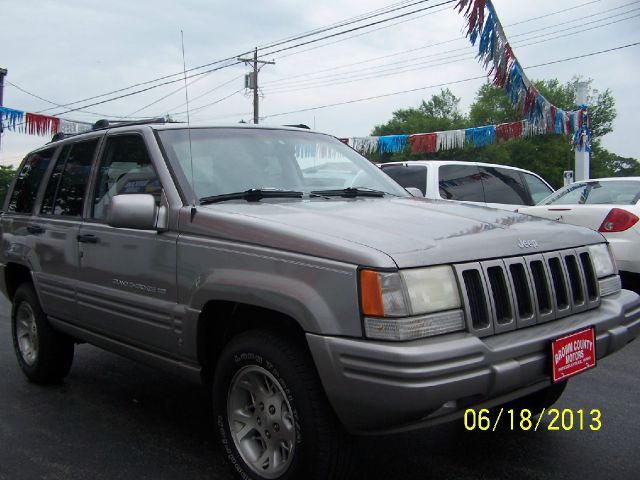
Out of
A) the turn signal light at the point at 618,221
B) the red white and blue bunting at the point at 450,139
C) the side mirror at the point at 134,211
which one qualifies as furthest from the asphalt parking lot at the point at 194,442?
the red white and blue bunting at the point at 450,139

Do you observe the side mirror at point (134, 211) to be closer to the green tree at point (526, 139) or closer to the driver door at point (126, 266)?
the driver door at point (126, 266)

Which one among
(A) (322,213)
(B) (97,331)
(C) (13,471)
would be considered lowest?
(C) (13,471)

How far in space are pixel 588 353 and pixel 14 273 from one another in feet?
13.8

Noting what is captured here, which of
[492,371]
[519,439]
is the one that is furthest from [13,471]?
[519,439]

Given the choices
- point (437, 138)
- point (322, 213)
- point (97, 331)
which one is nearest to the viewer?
point (322, 213)

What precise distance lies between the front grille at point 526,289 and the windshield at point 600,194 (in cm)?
424

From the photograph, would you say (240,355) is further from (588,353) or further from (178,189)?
(588,353)

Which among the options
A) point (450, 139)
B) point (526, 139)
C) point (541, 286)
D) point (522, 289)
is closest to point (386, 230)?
point (522, 289)

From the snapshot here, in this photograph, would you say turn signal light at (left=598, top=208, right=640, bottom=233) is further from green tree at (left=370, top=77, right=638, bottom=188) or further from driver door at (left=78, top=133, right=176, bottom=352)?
green tree at (left=370, top=77, right=638, bottom=188)

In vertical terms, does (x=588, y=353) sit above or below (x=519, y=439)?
above

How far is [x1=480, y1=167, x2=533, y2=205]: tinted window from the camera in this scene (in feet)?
26.9

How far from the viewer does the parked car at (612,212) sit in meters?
6.32

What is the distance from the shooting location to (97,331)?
12.3 feet

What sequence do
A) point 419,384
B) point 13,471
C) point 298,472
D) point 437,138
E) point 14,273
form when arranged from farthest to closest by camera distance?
point 437,138
point 14,273
point 13,471
point 298,472
point 419,384
